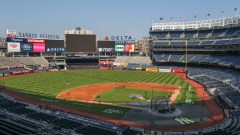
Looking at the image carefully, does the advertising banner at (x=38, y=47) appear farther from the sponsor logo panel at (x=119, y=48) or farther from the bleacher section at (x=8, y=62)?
the sponsor logo panel at (x=119, y=48)

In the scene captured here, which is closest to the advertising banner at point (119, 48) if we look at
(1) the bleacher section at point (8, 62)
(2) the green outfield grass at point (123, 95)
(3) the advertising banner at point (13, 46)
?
(3) the advertising banner at point (13, 46)

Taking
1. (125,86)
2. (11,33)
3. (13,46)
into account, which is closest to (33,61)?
(13,46)

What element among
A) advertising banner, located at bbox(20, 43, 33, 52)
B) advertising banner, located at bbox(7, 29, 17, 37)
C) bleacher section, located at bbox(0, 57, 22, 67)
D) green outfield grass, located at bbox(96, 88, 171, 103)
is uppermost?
advertising banner, located at bbox(7, 29, 17, 37)

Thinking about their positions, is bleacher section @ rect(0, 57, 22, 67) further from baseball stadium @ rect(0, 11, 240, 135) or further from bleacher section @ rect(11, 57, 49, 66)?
bleacher section @ rect(11, 57, 49, 66)

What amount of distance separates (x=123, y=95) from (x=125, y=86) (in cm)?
1213

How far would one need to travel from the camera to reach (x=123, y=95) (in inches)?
2062

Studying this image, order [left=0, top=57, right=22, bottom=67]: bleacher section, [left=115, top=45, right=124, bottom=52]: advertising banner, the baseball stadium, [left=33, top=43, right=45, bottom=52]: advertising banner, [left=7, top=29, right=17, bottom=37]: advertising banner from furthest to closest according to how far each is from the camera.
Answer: [left=115, top=45, right=124, bottom=52]: advertising banner
[left=33, top=43, right=45, bottom=52]: advertising banner
[left=7, top=29, right=17, bottom=37]: advertising banner
[left=0, top=57, right=22, bottom=67]: bleacher section
the baseball stadium

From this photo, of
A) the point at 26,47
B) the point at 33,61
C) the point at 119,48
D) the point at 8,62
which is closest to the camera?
the point at 8,62

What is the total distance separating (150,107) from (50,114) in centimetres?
1739

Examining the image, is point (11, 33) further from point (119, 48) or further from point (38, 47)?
point (119, 48)

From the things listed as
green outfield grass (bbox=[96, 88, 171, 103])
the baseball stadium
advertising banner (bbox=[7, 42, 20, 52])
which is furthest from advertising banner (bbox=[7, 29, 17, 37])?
green outfield grass (bbox=[96, 88, 171, 103])

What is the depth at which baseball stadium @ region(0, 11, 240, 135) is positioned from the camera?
31.7m

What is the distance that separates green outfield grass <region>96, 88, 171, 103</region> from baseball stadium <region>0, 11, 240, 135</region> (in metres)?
0.21

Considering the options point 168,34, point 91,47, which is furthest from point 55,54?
point 168,34
